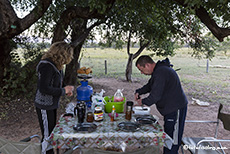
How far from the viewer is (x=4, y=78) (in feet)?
21.2

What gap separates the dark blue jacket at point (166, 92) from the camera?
2547mm

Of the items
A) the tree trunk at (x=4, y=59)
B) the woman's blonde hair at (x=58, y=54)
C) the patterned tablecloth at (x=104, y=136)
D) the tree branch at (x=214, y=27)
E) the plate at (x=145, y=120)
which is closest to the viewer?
the patterned tablecloth at (x=104, y=136)

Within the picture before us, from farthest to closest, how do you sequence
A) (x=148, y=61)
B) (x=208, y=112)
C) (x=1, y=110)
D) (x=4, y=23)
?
(x=208, y=112), (x=1, y=110), (x=4, y=23), (x=148, y=61)

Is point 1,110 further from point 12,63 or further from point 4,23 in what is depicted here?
point 4,23

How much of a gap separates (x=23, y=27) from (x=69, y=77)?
4.08 metres

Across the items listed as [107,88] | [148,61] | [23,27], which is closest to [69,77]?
[107,88]

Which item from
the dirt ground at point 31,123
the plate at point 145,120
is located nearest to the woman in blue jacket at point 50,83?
the plate at point 145,120

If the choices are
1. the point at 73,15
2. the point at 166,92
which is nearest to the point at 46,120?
the point at 166,92

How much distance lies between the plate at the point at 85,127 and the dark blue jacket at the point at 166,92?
72 centimetres

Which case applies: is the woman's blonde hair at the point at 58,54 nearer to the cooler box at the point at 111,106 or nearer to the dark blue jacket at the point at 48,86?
the dark blue jacket at the point at 48,86

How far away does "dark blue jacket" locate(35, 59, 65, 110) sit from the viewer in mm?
2529

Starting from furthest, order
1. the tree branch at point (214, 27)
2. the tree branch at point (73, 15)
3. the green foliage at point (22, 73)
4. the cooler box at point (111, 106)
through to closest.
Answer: the green foliage at point (22, 73), the tree branch at point (73, 15), the tree branch at point (214, 27), the cooler box at point (111, 106)

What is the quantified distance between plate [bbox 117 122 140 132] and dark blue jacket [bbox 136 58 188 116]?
319 millimetres

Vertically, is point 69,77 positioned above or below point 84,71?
below
